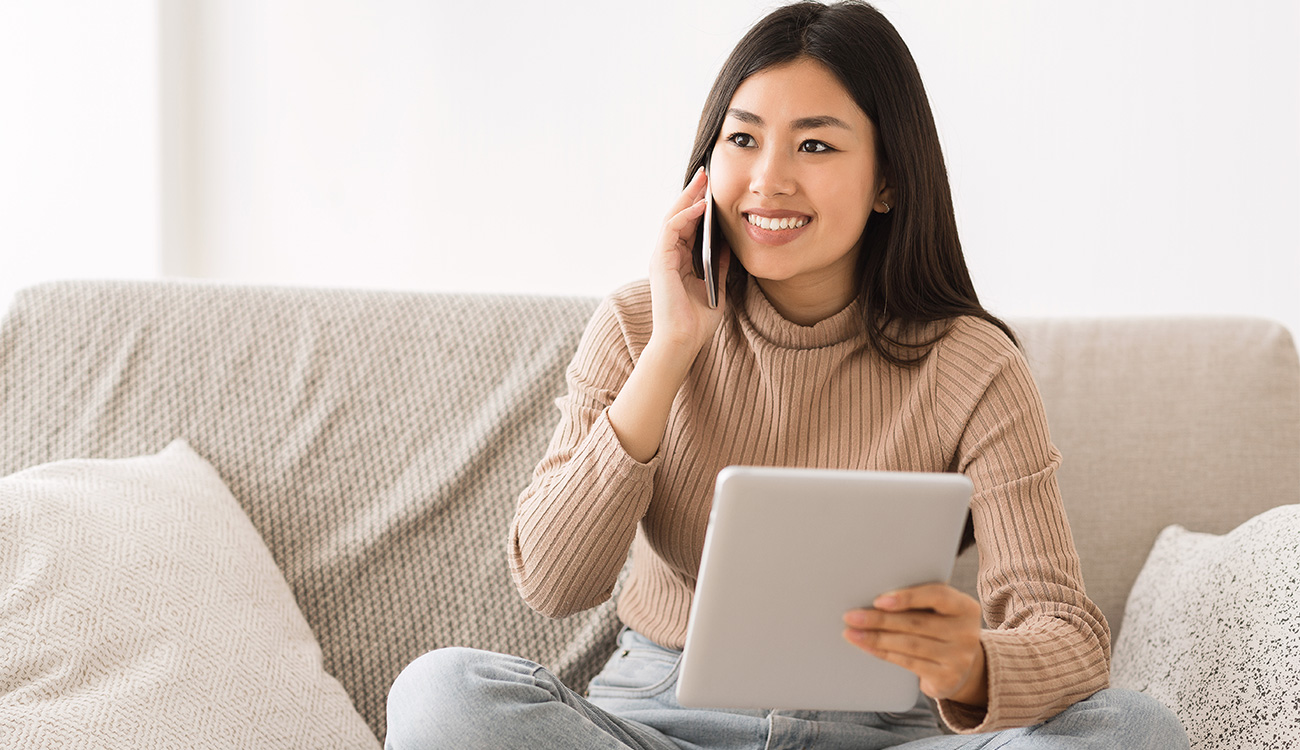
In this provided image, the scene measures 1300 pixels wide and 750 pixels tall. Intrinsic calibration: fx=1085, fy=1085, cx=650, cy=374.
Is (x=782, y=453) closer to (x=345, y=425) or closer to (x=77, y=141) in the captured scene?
(x=345, y=425)

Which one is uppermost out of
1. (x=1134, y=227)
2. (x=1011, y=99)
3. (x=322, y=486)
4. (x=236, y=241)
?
(x=1011, y=99)

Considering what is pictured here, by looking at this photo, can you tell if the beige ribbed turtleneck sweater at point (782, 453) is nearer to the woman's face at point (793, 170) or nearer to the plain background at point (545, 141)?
the woman's face at point (793, 170)

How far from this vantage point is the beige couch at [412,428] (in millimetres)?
1507

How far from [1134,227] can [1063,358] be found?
0.63 meters

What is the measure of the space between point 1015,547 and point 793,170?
483 millimetres

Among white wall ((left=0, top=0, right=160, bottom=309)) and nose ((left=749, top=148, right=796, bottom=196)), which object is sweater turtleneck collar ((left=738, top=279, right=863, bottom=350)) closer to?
nose ((left=749, top=148, right=796, bottom=196))

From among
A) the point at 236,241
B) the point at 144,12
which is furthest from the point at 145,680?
the point at 144,12

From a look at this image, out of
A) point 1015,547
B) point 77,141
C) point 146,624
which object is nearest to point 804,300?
point 1015,547

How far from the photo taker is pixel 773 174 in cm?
123

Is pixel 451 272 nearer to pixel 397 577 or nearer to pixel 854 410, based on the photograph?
pixel 397 577

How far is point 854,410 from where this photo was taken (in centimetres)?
130

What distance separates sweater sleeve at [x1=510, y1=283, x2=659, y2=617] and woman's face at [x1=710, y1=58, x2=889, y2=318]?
0.29 meters

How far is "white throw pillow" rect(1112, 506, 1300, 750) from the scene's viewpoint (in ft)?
3.66

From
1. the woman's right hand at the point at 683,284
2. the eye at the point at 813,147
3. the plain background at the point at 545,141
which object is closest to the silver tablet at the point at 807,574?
the woman's right hand at the point at 683,284
